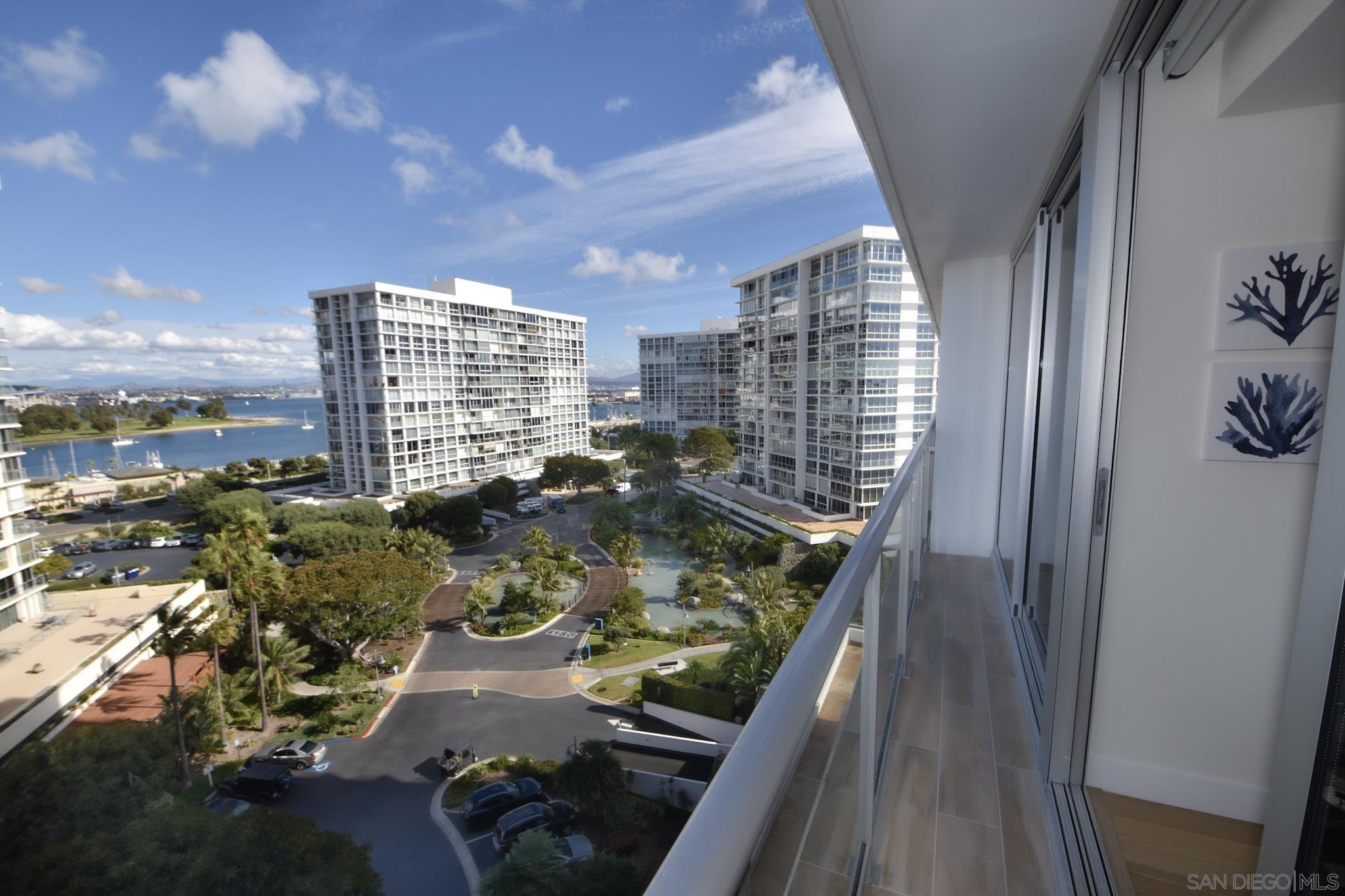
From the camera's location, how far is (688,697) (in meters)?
14.5

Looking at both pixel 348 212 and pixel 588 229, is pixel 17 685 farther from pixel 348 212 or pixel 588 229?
pixel 588 229

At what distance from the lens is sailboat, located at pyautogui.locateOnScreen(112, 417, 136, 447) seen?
2764cm

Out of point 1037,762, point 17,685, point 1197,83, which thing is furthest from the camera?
point 17,685

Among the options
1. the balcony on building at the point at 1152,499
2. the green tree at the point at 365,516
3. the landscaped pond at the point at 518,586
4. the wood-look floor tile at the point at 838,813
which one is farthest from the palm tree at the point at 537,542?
the wood-look floor tile at the point at 838,813

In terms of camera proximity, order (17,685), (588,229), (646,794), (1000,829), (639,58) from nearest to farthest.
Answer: (1000,829) < (646,794) < (17,685) < (639,58) < (588,229)

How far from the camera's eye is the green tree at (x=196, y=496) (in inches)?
1224

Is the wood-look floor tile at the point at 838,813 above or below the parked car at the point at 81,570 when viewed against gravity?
above

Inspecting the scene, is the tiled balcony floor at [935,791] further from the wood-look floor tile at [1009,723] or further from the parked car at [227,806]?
the parked car at [227,806]

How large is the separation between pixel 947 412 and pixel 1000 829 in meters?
3.13

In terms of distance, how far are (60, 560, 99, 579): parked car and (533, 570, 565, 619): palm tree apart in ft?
62.6

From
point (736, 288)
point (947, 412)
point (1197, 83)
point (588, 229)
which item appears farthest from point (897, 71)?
point (588, 229)

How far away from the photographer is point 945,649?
98.3 inches

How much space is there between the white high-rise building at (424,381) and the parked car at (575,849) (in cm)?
2681

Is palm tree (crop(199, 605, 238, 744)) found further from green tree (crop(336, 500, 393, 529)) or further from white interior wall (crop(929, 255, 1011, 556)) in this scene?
white interior wall (crop(929, 255, 1011, 556))
